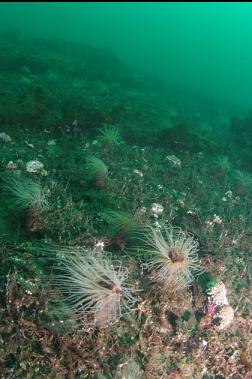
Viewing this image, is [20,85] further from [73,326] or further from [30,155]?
[73,326]

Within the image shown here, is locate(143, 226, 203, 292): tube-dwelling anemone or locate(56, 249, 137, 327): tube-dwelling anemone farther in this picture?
locate(143, 226, 203, 292): tube-dwelling anemone

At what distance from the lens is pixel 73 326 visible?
12.6 ft

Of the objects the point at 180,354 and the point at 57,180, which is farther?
the point at 57,180

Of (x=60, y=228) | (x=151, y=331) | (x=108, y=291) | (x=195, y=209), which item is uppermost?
(x=108, y=291)

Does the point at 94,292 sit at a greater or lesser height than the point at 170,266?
greater

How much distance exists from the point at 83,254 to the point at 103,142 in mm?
5512

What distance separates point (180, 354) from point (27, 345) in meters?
2.02

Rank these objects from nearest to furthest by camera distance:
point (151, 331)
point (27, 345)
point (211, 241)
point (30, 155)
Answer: point (27, 345) → point (151, 331) → point (211, 241) → point (30, 155)

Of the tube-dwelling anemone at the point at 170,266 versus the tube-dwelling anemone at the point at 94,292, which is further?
the tube-dwelling anemone at the point at 170,266

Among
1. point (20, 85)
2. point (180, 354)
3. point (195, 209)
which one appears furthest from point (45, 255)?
point (20, 85)

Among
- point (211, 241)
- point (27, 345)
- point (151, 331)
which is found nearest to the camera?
point (27, 345)

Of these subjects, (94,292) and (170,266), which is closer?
(94,292)

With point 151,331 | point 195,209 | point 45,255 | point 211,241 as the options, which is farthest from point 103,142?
point 151,331

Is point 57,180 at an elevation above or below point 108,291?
below
